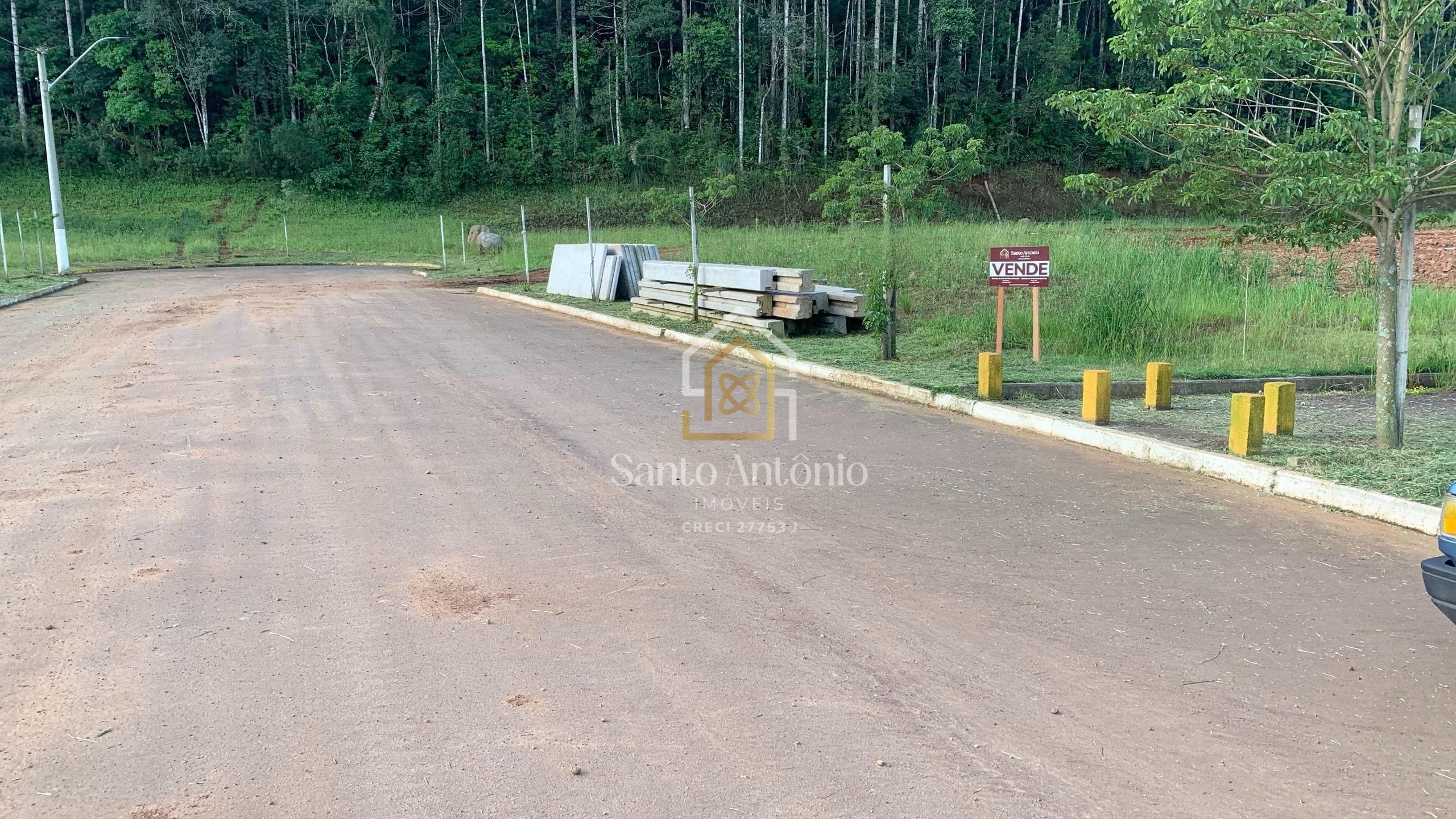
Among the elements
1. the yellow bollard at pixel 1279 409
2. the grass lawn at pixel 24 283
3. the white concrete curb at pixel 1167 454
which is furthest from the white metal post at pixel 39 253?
the yellow bollard at pixel 1279 409

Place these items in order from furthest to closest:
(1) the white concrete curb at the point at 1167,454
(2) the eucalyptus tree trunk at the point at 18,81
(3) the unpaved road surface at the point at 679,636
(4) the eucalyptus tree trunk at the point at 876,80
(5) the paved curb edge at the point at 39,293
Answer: (4) the eucalyptus tree trunk at the point at 876,80 → (2) the eucalyptus tree trunk at the point at 18,81 → (5) the paved curb edge at the point at 39,293 → (1) the white concrete curb at the point at 1167,454 → (3) the unpaved road surface at the point at 679,636

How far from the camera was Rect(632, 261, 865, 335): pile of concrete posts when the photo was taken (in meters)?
15.8

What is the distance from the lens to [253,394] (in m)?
10.9

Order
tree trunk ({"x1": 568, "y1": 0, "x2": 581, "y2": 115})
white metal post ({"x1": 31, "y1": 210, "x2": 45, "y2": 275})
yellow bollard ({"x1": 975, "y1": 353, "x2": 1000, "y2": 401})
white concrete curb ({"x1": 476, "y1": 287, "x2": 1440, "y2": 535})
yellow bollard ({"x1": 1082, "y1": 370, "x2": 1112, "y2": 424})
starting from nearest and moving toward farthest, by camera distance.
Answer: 1. white concrete curb ({"x1": 476, "y1": 287, "x2": 1440, "y2": 535})
2. yellow bollard ({"x1": 1082, "y1": 370, "x2": 1112, "y2": 424})
3. yellow bollard ({"x1": 975, "y1": 353, "x2": 1000, "y2": 401})
4. white metal post ({"x1": 31, "y1": 210, "x2": 45, "y2": 275})
5. tree trunk ({"x1": 568, "y1": 0, "x2": 581, "y2": 115})

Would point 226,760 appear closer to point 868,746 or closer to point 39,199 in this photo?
point 868,746

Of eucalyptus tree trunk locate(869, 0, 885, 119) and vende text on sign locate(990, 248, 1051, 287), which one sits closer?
vende text on sign locate(990, 248, 1051, 287)

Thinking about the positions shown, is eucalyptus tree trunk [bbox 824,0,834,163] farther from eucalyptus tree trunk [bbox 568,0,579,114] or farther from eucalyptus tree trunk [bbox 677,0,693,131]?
eucalyptus tree trunk [bbox 568,0,579,114]

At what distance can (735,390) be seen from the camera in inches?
452

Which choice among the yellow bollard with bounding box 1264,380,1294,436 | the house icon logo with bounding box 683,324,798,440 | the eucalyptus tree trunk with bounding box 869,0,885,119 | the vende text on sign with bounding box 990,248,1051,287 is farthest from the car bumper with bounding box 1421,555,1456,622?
the eucalyptus tree trunk with bounding box 869,0,885,119

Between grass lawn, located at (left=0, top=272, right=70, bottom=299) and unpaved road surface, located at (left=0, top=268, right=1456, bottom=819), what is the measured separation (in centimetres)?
1845

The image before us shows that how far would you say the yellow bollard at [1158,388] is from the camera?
1003 cm

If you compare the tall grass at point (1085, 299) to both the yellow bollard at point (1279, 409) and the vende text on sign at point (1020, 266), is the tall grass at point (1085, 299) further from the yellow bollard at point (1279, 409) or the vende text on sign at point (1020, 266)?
the yellow bollard at point (1279, 409)

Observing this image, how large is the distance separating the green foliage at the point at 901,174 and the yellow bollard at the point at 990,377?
393 cm

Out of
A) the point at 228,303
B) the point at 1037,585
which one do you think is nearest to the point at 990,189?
the point at 228,303
